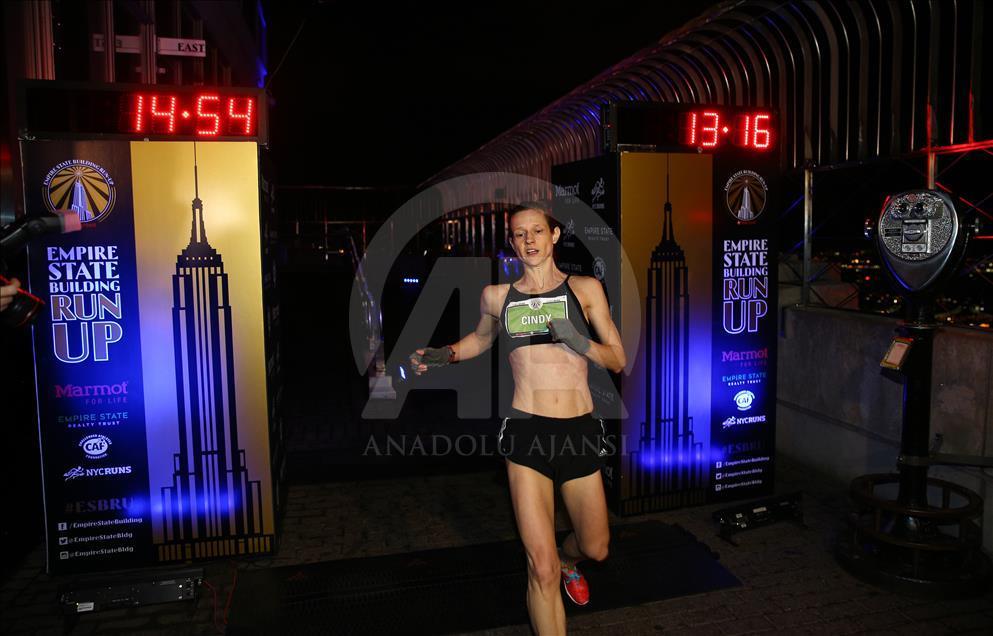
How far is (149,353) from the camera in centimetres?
458

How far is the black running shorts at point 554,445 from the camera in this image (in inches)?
143

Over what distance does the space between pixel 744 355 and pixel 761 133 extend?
1.75 m

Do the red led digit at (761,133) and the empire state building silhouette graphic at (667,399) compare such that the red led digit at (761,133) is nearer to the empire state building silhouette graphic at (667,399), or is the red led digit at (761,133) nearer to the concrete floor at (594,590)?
the empire state building silhouette graphic at (667,399)

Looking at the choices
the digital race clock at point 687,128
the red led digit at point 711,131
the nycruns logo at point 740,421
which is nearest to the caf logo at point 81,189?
the digital race clock at point 687,128

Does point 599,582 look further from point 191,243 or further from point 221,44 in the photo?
point 221,44

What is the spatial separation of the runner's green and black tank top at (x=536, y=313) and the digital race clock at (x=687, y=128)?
174 centimetres

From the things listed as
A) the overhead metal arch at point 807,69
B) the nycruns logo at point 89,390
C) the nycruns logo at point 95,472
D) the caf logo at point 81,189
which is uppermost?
the overhead metal arch at point 807,69

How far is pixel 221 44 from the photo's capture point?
41.3 ft

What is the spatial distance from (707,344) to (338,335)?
10.1 metres

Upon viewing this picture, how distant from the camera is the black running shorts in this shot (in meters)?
3.63

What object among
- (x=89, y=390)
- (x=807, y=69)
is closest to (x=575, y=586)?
(x=89, y=390)

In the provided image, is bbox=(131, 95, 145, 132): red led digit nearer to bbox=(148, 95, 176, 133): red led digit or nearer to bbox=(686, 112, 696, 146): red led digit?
bbox=(148, 95, 176, 133): red led digit

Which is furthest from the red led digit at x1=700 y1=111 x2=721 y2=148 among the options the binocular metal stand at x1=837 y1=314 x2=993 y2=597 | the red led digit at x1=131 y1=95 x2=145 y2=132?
the red led digit at x1=131 y1=95 x2=145 y2=132

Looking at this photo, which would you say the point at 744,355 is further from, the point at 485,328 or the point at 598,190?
the point at 485,328
